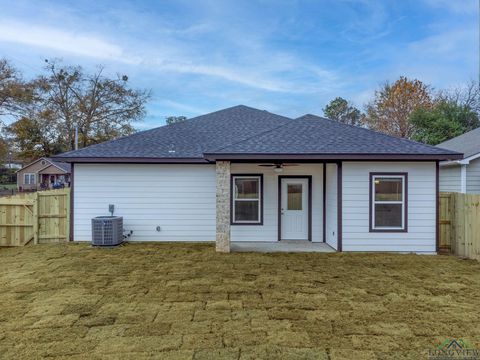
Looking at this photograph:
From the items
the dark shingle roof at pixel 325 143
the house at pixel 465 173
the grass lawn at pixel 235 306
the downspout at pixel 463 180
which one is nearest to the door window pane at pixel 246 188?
the dark shingle roof at pixel 325 143

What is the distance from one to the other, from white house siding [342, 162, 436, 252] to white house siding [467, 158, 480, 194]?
399cm

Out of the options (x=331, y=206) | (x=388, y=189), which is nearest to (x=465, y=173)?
(x=388, y=189)

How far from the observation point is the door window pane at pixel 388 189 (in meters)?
7.91

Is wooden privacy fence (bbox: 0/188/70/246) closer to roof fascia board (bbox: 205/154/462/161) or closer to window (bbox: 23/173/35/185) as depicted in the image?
roof fascia board (bbox: 205/154/462/161)

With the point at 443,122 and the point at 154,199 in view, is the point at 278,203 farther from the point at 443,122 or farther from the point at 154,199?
the point at 443,122

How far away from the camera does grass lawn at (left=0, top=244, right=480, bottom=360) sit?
3.27m

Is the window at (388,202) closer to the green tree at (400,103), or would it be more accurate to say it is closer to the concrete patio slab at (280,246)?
the concrete patio slab at (280,246)

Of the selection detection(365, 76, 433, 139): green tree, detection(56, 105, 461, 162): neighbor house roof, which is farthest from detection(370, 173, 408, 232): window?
detection(365, 76, 433, 139): green tree

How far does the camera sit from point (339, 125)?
9.43 m

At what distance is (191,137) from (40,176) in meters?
37.6

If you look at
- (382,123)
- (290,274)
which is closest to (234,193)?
(290,274)

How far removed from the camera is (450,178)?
11.0 metres

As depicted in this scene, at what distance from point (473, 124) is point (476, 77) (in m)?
7.21

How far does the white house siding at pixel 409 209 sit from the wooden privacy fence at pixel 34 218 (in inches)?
317
